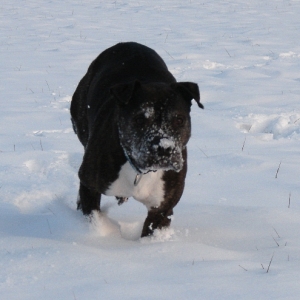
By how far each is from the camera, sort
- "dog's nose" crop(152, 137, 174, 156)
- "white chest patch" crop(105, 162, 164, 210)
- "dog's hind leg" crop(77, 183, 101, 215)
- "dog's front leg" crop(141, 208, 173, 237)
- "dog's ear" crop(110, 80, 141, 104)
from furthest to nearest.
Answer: "dog's hind leg" crop(77, 183, 101, 215)
"dog's front leg" crop(141, 208, 173, 237)
"white chest patch" crop(105, 162, 164, 210)
"dog's ear" crop(110, 80, 141, 104)
"dog's nose" crop(152, 137, 174, 156)

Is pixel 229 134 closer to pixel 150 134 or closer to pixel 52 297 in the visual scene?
pixel 150 134

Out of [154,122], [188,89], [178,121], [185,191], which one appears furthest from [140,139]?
[185,191]

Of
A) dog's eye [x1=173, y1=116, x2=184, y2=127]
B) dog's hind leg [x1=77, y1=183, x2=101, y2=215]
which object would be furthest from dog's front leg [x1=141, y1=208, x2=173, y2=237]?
dog's eye [x1=173, y1=116, x2=184, y2=127]

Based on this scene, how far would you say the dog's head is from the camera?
3.69m

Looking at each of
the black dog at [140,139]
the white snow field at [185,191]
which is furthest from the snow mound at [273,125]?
the black dog at [140,139]

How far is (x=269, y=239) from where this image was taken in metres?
4.19

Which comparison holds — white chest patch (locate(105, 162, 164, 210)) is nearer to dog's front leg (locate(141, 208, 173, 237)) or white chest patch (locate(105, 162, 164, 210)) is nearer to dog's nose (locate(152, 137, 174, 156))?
dog's front leg (locate(141, 208, 173, 237))

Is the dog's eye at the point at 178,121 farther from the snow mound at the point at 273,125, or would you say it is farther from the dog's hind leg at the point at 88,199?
the snow mound at the point at 273,125

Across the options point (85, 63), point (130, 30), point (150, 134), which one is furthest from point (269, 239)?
point (130, 30)

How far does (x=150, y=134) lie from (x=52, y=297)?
1.20 meters

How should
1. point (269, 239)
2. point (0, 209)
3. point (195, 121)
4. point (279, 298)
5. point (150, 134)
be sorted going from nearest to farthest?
point (279, 298)
point (150, 134)
point (269, 239)
point (0, 209)
point (195, 121)

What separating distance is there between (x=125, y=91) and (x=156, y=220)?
1034 mm

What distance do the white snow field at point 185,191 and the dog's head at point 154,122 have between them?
58 centimetres

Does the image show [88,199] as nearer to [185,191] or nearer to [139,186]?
[139,186]
